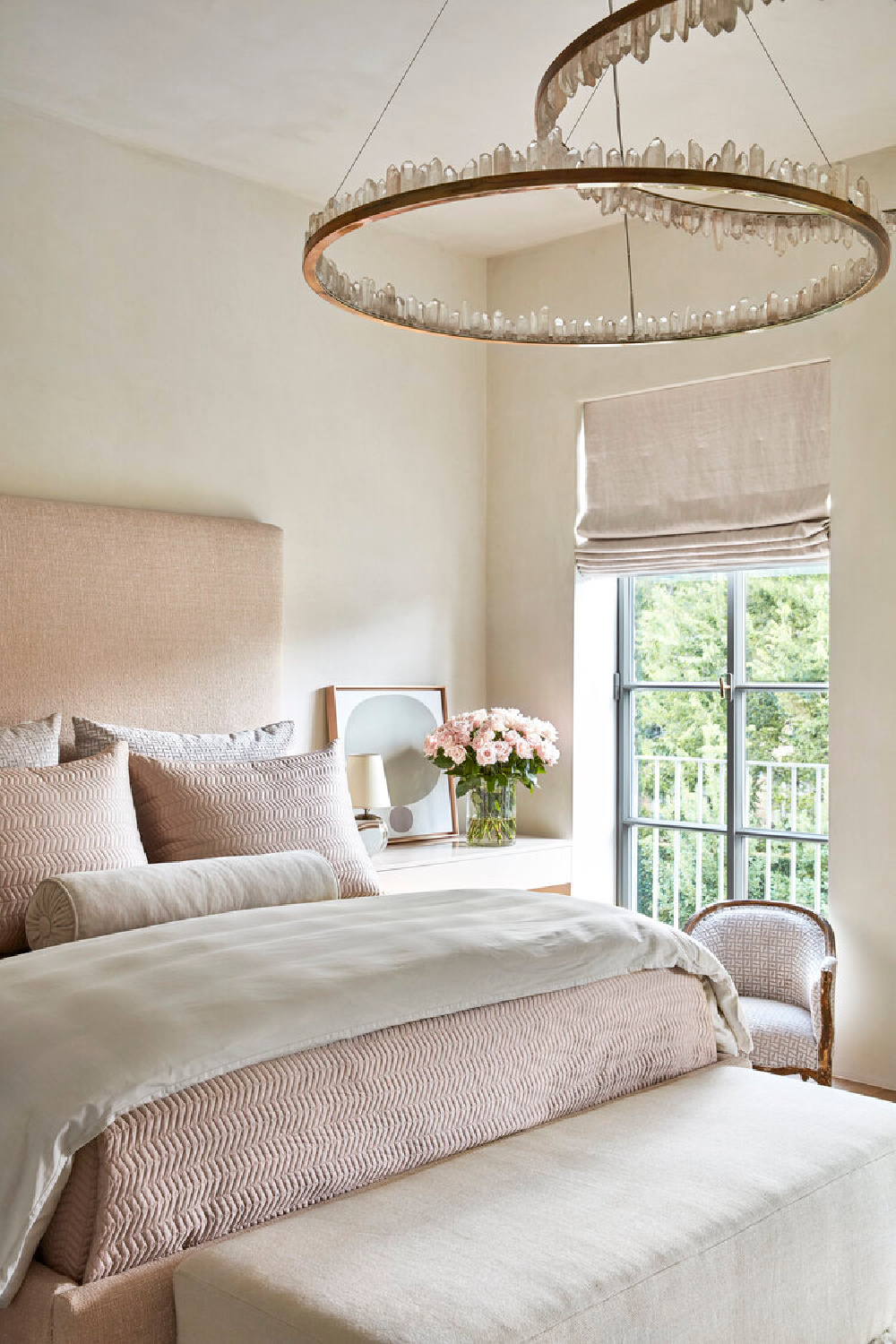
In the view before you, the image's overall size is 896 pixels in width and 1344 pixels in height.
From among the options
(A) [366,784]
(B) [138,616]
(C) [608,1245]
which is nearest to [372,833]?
(A) [366,784]

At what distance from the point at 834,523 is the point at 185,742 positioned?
215 centimetres

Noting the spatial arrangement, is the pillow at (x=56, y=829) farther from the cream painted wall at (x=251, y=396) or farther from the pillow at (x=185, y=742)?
the cream painted wall at (x=251, y=396)

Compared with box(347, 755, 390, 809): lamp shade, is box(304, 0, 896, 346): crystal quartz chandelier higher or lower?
higher

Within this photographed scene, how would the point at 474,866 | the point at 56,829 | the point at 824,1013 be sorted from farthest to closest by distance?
the point at 474,866 < the point at 824,1013 < the point at 56,829

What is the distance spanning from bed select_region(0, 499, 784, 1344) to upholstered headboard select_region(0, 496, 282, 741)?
1.21 metres

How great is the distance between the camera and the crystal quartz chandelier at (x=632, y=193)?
2076 mm

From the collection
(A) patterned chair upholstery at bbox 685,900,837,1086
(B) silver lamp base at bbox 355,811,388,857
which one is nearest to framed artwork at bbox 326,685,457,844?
(B) silver lamp base at bbox 355,811,388,857

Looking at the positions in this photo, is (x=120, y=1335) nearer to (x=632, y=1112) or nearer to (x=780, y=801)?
(x=632, y=1112)

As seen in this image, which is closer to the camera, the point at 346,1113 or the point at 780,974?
the point at 346,1113

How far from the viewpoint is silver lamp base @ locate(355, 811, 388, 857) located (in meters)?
4.07

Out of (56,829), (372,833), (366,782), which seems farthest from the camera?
(366,782)

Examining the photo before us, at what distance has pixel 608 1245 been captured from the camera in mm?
1890

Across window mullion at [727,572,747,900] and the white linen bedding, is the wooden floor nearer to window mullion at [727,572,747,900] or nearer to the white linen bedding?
window mullion at [727,572,747,900]

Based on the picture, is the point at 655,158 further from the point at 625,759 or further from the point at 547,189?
the point at 625,759
